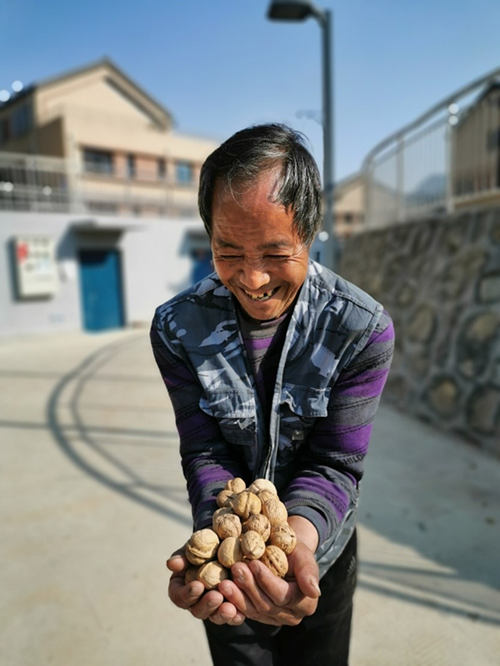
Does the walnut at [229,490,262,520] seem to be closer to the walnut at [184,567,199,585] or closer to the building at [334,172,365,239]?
the walnut at [184,567,199,585]

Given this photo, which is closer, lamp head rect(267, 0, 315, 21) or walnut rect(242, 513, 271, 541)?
walnut rect(242, 513, 271, 541)

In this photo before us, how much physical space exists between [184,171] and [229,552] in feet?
84.0

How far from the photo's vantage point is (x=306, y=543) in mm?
1295

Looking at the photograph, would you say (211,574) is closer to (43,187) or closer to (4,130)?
(43,187)

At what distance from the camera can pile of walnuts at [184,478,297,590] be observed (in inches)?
48.1

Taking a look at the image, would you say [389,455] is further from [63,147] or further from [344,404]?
[63,147]

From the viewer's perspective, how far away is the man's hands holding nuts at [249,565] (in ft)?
3.84

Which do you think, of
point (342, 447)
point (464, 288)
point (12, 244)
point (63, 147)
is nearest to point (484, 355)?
point (464, 288)

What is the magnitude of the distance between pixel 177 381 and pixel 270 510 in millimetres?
453

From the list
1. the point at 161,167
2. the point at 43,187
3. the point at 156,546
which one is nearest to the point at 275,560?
the point at 156,546

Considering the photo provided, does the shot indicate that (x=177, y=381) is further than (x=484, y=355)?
No

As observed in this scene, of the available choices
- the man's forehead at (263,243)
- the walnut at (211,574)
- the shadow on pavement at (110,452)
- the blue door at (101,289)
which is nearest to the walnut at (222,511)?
the walnut at (211,574)

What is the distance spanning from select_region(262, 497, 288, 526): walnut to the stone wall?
3587 millimetres

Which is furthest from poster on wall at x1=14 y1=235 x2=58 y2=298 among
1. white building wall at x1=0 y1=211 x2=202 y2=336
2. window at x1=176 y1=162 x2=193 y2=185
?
window at x1=176 y1=162 x2=193 y2=185
